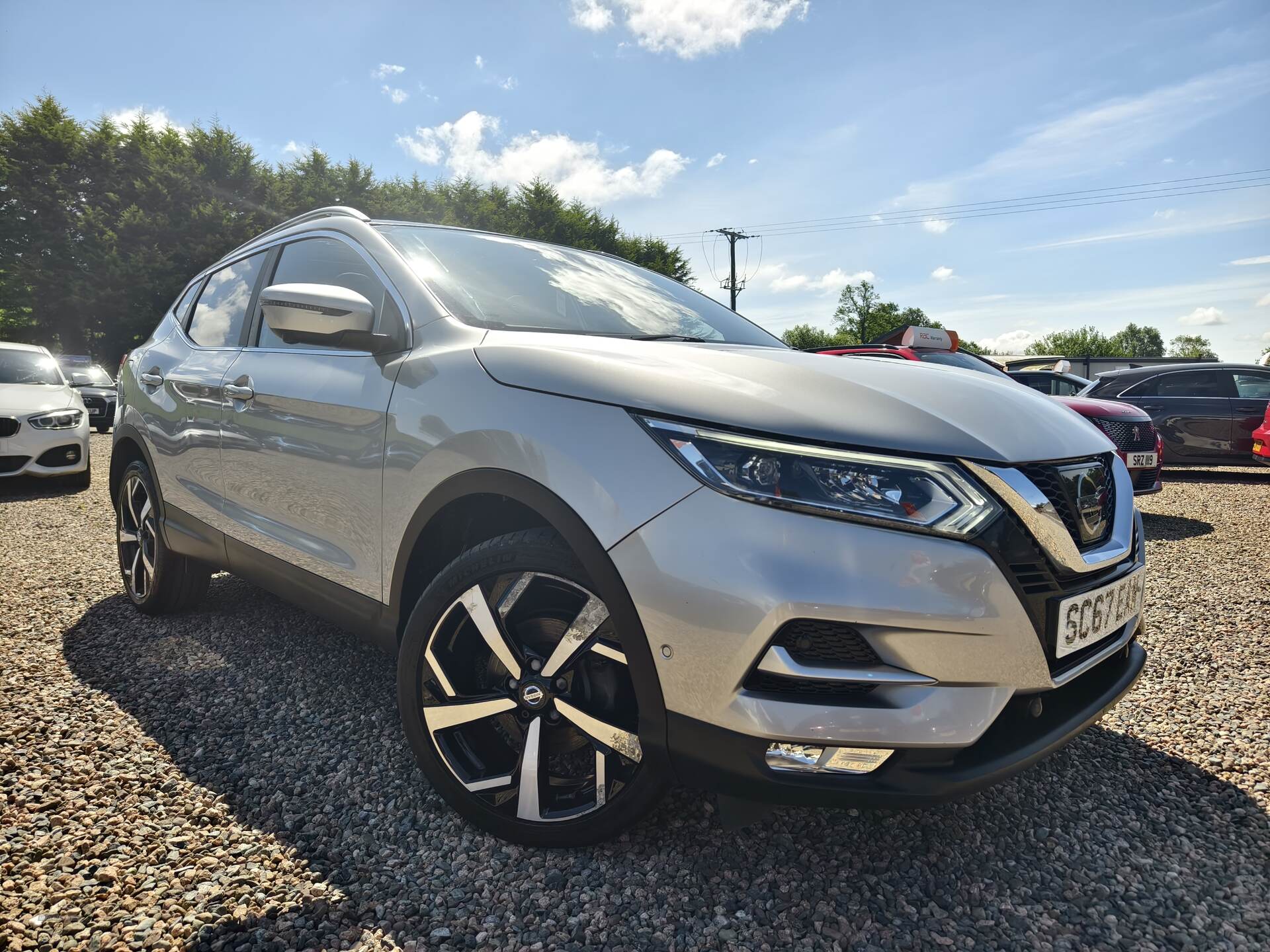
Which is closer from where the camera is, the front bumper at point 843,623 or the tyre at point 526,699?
the front bumper at point 843,623

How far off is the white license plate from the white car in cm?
934

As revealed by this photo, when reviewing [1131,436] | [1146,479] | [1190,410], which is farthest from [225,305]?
[1190,410]

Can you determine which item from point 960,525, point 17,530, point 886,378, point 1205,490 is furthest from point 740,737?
point 1205,490

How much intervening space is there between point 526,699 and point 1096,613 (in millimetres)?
1274

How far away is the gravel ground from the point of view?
1.63 metres

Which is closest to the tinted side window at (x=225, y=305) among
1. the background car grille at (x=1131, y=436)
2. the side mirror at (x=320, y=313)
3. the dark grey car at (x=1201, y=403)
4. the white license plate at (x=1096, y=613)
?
the side mirror at (x=320, y=313)

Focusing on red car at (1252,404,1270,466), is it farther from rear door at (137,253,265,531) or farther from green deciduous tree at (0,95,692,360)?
green deciduous tree at (0,95,692,360)

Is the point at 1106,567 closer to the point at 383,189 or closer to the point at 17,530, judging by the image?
the point at 17,530

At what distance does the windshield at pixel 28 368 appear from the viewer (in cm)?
832

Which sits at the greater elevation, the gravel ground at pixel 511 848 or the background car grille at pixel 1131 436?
the background car grille at pixel 1131 436

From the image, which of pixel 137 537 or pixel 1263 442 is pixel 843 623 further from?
pixel 1263 442

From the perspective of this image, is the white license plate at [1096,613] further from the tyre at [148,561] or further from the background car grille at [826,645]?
the tyre at [148,561]

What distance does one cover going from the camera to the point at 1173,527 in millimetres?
6359

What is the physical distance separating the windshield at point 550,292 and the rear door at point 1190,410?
8899 mm
